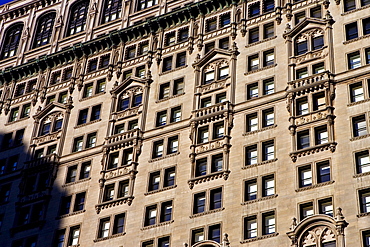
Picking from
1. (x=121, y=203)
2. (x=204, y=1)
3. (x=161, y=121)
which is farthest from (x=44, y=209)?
(x=204, y=1)

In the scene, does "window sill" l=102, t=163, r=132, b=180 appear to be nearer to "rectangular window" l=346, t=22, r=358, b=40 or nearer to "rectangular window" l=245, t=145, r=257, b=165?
"rectangular window" l=245, t=145, r=257, b=165

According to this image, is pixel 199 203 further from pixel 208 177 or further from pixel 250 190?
pixel 250 190

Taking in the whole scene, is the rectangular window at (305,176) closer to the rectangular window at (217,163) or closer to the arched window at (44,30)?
the rectangular window at (217,163)

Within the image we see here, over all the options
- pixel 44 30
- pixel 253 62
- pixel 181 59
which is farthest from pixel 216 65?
pixel 44 30

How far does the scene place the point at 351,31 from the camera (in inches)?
2948

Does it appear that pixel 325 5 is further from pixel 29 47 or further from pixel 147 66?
pixel 29 47

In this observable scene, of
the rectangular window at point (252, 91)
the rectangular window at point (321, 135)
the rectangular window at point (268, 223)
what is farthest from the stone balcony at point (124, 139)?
the rectangular window at point (321, 135)

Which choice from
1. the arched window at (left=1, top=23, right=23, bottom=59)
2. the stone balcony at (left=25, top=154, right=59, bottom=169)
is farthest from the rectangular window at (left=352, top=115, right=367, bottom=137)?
the arched window at (left=1, top=23, right=23, bottom=59)

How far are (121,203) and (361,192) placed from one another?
22.8 meters

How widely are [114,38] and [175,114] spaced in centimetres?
1618

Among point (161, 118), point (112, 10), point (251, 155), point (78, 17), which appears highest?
point (78, 17)

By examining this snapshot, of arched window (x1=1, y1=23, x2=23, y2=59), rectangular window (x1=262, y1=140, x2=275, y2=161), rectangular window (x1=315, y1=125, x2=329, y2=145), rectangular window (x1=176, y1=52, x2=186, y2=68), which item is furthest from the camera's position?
arched window (x1=1, y1=23, x2=23, y2=59)

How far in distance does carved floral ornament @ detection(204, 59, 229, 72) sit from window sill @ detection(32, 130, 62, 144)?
1719 centimetres

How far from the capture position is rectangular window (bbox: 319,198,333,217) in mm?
63338
